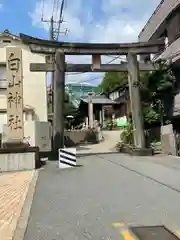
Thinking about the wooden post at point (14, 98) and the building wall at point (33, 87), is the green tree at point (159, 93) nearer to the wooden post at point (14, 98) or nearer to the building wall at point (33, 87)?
the building wall at point (33, 87)

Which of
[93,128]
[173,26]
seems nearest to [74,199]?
[173,26]

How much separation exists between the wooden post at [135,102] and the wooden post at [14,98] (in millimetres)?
8189

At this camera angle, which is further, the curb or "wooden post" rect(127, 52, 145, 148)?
"wooden post" rect(127, 52, 145, 148)

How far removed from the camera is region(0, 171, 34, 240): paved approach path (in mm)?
6375

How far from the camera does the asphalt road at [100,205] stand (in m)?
6.14

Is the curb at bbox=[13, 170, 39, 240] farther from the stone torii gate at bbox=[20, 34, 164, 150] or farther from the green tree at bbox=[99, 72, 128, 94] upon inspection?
the green tree at bbox=[99, 72, 128, 94]

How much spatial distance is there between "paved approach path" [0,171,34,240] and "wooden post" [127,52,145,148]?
1053 cm

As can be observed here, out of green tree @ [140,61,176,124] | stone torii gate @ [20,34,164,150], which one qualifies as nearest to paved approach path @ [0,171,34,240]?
stone torii gate @ [20,34,164,150]

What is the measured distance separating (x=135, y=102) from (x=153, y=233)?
1813 cm

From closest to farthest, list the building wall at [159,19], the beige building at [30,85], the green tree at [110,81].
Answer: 1. the building wall at [159,19]
2. the beige building at [30,85]
3. the green tree at [110,81]

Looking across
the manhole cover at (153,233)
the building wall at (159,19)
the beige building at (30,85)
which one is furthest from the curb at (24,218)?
the beige building at (30,85)

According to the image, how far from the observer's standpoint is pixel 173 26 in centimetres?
2589

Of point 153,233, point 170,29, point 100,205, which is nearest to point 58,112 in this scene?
point 170,29

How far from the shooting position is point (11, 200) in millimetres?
9000
